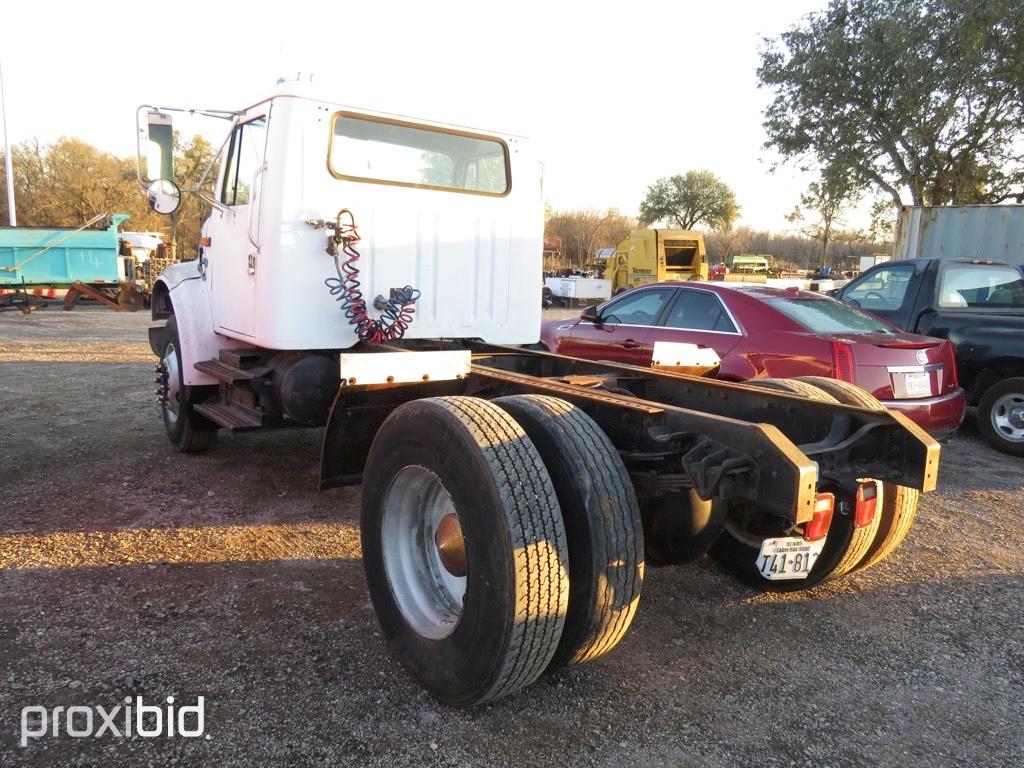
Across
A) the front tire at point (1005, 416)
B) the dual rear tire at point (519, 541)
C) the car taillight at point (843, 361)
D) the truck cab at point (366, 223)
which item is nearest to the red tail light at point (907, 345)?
the car taillight at point (843, 361)

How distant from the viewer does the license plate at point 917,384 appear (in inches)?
219

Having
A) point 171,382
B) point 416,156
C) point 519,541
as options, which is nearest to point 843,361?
point 416,156

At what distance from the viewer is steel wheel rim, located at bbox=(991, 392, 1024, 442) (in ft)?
22.6

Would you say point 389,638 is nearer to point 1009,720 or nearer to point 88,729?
point 88,729

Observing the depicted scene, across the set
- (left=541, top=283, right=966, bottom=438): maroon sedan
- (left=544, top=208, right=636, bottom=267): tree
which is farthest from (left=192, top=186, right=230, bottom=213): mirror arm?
(left=544, top=208, right=636, bottom=267): tree

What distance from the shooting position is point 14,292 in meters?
18.8

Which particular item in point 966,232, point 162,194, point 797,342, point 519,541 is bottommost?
point 519,541

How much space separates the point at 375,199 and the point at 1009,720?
415 cm

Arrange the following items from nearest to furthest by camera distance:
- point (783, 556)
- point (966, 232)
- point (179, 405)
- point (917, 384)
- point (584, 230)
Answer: point (783, 556), point (917, 384), point (179, 405), point (966, 232), point (584, 230)

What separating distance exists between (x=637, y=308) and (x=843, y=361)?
2181mm

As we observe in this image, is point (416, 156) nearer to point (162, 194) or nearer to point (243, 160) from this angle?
point (243, 160)

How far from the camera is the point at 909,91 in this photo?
61.3 feet

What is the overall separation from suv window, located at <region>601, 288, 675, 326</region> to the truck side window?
11.3ft

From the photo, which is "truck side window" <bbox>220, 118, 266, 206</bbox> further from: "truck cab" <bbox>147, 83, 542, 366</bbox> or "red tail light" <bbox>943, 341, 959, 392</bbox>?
"red tail light" <bbox>943, 341, 959, 392</bbox>
